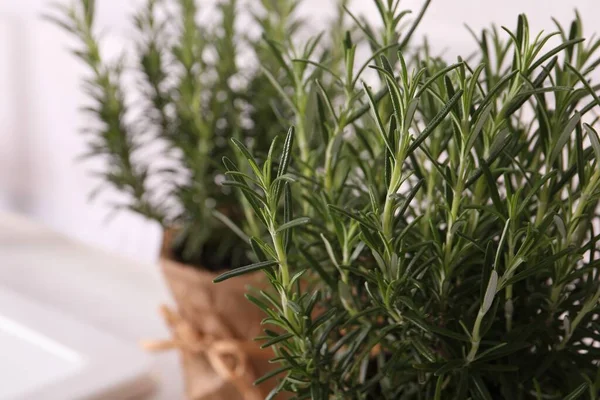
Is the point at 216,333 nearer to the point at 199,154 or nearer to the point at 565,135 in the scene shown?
the point at 199,154

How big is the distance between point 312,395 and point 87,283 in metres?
0.80

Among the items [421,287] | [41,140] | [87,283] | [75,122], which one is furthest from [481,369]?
[41,140]

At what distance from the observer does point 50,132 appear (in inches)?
54.1

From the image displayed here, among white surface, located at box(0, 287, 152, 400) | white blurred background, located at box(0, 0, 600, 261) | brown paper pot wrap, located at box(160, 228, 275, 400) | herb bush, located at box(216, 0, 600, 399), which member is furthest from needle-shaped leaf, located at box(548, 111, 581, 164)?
white blurred background, located at box(0, 0, 600, 261)

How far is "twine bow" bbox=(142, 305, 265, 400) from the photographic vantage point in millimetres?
631

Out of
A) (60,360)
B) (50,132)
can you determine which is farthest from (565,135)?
(50,132)

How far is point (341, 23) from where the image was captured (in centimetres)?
73

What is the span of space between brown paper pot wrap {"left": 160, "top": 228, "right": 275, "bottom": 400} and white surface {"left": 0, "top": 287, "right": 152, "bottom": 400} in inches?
4.2

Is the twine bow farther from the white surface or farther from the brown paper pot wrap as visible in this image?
the white surface

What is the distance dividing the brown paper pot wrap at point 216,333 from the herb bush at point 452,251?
22 cm

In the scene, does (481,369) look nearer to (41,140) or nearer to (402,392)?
(402,392)

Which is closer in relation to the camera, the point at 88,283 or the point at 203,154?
the point at 203,154

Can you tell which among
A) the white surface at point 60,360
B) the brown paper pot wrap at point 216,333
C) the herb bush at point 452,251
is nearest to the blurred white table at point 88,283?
the white surface at point 60,360

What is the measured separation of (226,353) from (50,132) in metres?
0.87
